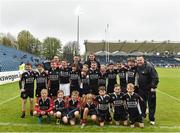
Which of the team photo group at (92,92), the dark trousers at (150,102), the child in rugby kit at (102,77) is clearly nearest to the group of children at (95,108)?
the team photo group at (92,92)

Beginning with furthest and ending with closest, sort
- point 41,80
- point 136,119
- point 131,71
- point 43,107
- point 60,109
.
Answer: point 131,71
point 41,80
point 43,107
point 60,109
point 136,119

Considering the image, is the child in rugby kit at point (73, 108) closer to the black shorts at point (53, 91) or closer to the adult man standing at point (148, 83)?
the black shorts at point (53, 91)

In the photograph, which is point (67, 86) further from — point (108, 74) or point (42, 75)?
point (108, 74)

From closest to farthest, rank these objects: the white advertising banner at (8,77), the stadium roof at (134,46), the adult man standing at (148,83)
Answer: the adult man standing at (148,83), the white advertising banner at (8,77), the stadium roof at (134,46)

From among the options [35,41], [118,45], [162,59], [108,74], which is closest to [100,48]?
[118,45]

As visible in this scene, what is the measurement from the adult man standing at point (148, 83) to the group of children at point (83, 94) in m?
0.31

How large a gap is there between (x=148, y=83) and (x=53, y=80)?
2724 millimetres

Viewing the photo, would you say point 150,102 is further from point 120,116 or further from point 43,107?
point 43,107

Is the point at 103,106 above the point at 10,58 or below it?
below

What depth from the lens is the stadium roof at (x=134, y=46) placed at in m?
91.6

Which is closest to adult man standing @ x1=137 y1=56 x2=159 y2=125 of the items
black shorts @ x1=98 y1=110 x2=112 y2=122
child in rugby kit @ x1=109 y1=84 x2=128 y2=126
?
child in rugby kit @ x1=109 y1=84 x2=128 y2=126

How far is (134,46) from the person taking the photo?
9519 centimetres

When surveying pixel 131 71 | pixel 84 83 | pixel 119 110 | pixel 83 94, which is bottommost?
pixel 119 110

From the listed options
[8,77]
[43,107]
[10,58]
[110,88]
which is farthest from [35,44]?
[43,107]
